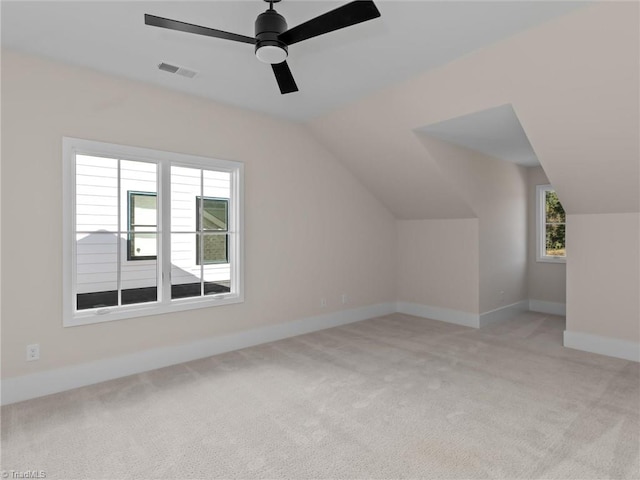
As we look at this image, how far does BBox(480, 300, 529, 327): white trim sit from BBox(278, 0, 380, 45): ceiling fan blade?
4.37 m

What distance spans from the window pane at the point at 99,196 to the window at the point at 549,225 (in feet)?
20.3

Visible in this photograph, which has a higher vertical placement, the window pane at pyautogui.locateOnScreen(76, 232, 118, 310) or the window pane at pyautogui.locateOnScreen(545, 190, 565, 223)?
the window pane at pyautogui.locateOnScreen(545, 190, 565, 223)

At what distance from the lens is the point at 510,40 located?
2816 mm

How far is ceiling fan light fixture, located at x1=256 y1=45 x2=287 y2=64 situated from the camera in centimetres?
219

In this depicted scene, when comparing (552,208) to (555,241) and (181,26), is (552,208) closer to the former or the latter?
(555,241)

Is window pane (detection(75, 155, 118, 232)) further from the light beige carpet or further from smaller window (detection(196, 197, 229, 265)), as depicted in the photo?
the light beige carpet

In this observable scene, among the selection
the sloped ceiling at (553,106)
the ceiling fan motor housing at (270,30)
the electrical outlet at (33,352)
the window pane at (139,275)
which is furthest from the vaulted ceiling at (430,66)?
the window pane at (139,275)

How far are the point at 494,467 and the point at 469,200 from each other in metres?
3.57

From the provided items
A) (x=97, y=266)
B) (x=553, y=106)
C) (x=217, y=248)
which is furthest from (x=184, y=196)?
(x=553, y=106)

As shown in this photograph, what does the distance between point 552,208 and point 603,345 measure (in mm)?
2824

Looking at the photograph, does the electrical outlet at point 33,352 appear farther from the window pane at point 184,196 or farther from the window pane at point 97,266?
the window pane at point 97,266

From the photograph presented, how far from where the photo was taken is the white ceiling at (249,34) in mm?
2426

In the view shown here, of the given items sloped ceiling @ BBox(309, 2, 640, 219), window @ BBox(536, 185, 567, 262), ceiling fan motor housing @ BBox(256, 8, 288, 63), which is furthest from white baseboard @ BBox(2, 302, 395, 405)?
window @ BBox(536, 185, 567, 262)

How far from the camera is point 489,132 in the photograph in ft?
14.1
